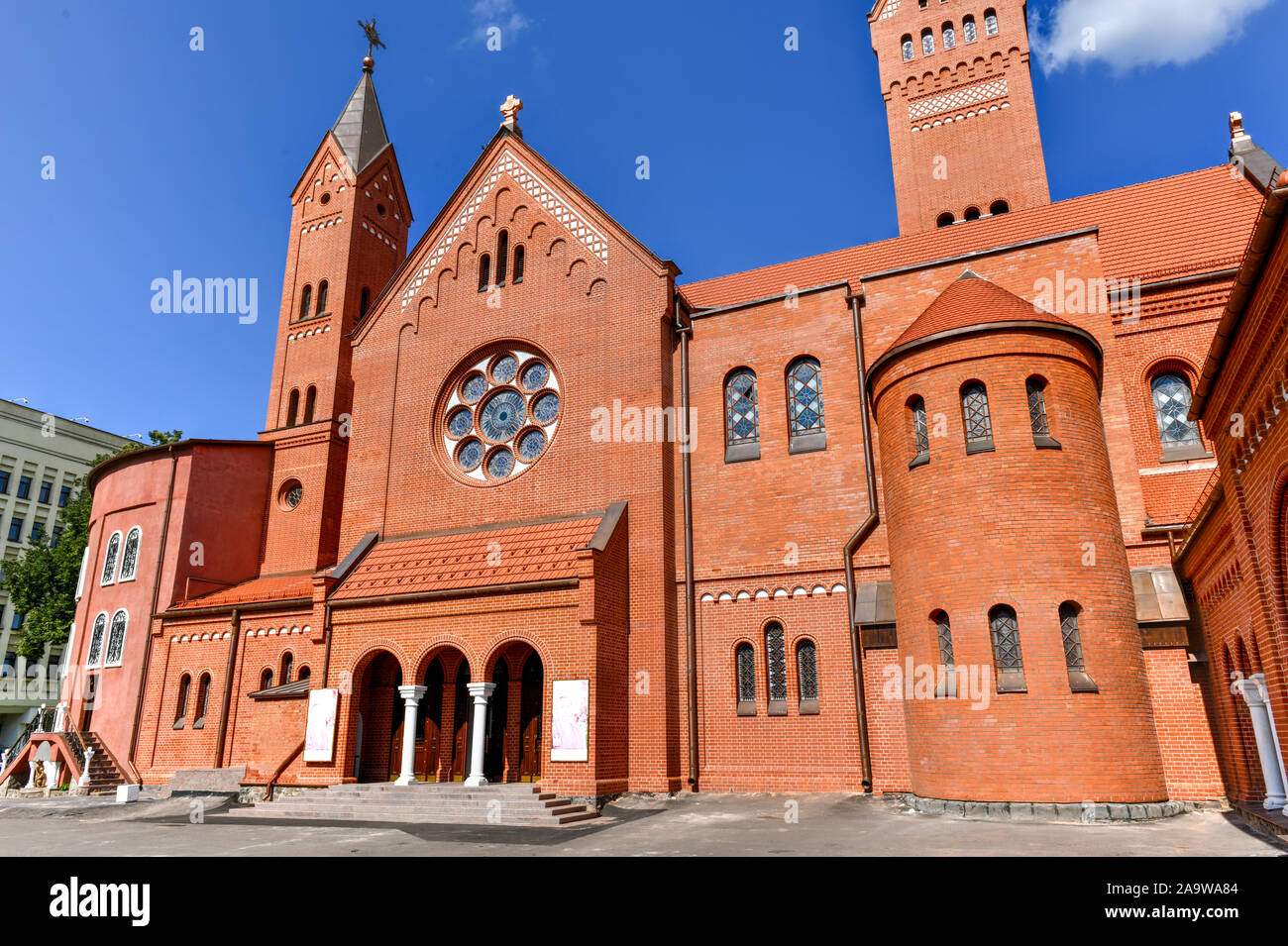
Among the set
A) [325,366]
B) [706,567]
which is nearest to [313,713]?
[706,567]

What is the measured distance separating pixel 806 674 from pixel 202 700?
16.8m

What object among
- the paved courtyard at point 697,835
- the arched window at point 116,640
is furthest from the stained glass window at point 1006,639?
the arched window at point 116,640

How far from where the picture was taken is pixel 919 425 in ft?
52.9

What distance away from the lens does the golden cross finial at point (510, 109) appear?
954 inches

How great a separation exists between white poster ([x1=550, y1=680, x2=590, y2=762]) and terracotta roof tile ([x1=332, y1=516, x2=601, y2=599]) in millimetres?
2241

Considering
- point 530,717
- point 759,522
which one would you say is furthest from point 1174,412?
point 530,717

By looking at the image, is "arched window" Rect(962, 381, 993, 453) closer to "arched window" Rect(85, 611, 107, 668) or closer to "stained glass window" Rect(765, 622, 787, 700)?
"stained glass window" Rect(765, 622, 787, 700)

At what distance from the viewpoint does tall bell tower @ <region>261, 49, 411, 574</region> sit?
89.2ft

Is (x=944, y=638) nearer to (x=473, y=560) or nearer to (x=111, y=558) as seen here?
(x=473, y=560)

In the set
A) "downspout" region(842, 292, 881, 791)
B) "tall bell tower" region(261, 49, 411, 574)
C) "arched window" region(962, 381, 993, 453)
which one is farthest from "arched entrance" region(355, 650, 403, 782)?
"arched window" region(962, 381, 993, 453)

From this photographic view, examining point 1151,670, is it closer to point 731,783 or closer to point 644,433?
point 731,783

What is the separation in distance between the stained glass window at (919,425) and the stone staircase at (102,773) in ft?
74.2

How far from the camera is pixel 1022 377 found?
597 inches
